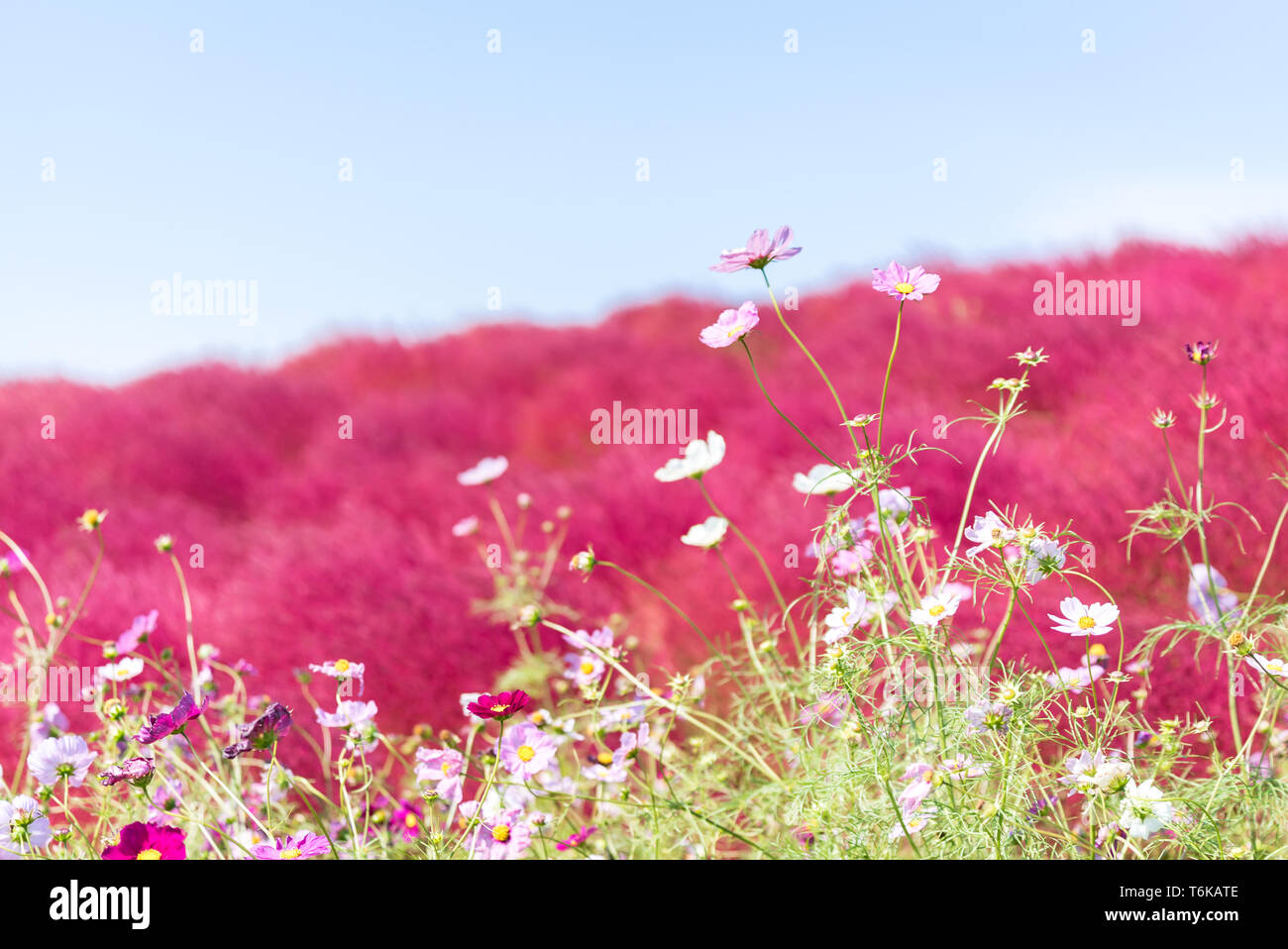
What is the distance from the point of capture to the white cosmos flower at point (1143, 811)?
766mm

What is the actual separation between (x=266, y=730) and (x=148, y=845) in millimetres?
141

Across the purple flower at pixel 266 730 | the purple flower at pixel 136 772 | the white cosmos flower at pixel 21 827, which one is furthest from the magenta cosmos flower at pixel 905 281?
the white cosmos flower at pixel 21 827

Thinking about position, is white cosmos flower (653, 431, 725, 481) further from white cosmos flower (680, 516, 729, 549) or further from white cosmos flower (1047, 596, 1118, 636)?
white cosmos flower (1047, 596, 1118, 636)

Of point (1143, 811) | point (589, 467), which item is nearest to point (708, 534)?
point (1143, 811)

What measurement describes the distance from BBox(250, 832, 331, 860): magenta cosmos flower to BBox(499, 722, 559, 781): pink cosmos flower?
0.20m

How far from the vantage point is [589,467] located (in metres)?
3.22

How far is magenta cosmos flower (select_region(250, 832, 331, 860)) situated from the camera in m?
0.82

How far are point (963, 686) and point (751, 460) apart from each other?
1.73m

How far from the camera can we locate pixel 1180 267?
11.6ft

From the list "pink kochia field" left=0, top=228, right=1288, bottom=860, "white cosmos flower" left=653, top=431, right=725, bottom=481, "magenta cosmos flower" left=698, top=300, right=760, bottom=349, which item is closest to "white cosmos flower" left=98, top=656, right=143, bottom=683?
"pink kochia field" left=0, top=228, right=1288, bottom=860

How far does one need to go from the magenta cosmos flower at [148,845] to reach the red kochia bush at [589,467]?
43.6 inches

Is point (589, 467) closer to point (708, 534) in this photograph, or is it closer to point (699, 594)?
point (699, 594)
